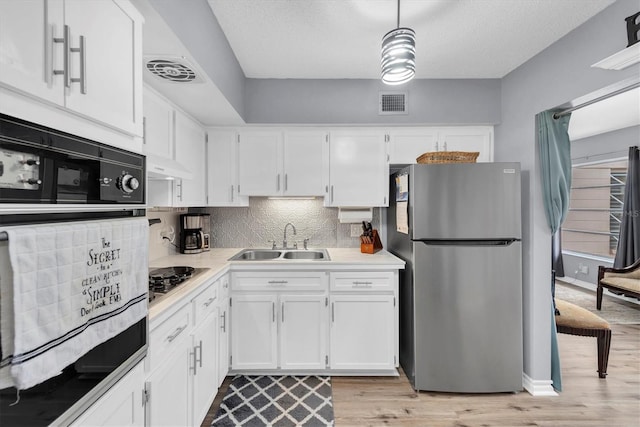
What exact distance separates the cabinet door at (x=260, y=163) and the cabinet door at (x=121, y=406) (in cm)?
192

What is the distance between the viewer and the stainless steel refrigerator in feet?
7.71

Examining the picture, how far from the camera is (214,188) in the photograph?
9.68ft

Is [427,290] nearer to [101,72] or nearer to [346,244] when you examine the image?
[346,244]

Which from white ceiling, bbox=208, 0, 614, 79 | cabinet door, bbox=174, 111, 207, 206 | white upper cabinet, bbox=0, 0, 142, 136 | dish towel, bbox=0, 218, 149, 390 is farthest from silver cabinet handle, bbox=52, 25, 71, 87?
cabinet door, bbox=174, 111, 207, 206

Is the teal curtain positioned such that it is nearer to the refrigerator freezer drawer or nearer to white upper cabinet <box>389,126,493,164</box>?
the refrigerator freezer drawer

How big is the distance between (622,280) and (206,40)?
5386 millimetres

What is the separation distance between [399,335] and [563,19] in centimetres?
256

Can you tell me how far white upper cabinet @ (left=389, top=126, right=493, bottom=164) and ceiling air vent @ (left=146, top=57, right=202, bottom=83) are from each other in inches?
70.9

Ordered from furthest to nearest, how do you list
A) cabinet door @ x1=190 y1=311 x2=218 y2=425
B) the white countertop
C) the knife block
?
the knife block, the white countertop, cabinet door @ x1=190 y1=311 x2=218 y2=425

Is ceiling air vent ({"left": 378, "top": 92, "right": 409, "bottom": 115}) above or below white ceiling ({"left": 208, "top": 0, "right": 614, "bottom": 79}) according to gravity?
below

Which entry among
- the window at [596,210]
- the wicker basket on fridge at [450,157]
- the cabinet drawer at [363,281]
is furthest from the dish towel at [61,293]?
the window at [596,210]

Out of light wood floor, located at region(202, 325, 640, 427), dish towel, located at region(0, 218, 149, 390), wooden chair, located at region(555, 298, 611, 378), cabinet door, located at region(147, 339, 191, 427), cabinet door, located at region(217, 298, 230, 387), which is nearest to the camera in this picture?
dish towel, located at region(0, 218, 149, 390)

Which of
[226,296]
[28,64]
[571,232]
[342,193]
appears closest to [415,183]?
[342,193]

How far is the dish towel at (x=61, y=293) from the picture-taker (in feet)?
2.12
